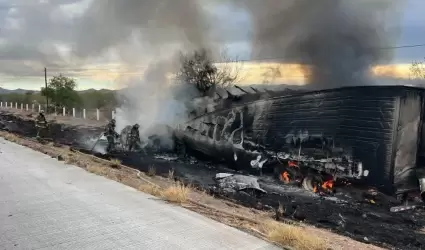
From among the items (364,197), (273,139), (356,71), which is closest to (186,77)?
(356,71)

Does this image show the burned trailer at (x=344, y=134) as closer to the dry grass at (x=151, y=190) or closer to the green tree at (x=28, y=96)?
the dry grass at (x=151, y=190)

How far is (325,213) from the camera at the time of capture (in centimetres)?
863

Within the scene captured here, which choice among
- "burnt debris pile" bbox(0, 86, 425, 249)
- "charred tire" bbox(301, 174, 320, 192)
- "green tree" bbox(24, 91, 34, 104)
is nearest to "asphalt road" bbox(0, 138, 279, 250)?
"burnt debris pile" bbox(0, 86, 425, 249)

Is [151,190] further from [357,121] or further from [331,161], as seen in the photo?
[357,121]

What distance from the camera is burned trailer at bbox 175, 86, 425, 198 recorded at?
10.6 meters

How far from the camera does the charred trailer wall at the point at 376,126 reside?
10539 millimetres

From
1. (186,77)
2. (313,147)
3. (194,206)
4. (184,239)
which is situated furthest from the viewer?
(186,77)

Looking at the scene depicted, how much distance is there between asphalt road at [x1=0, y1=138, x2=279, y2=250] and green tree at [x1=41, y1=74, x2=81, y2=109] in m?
39.7

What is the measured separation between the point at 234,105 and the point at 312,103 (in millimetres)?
3858

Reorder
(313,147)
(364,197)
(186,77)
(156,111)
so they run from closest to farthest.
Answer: (364,197) < (313,147) < (156,111) < (186,77)

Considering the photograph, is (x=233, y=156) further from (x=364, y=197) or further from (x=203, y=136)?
(x=364, y=197)

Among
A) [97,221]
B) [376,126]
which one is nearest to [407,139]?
[376,126]

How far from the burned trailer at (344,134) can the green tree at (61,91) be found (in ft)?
116

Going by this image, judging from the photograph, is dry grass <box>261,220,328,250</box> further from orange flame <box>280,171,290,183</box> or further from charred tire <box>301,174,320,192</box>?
orange flame <box>280,171,290,183</box>
